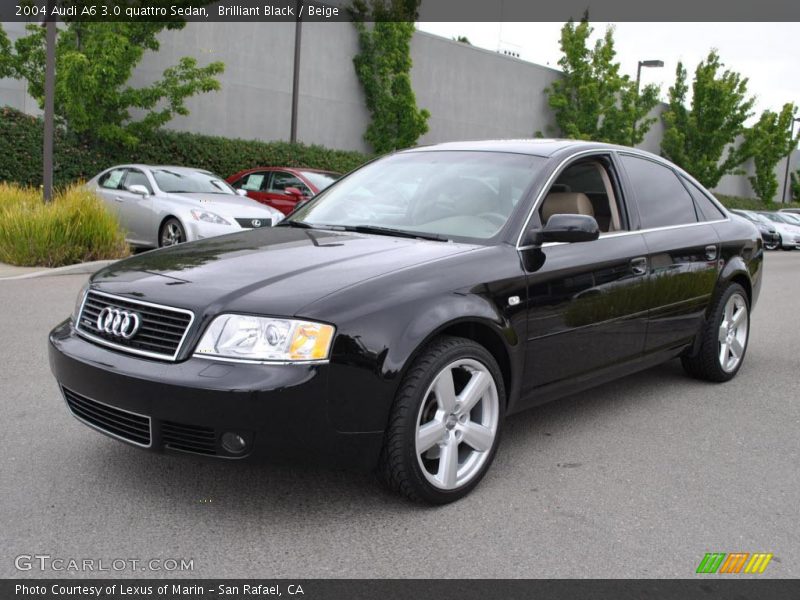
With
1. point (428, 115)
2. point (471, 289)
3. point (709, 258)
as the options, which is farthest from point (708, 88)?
point (471, 289)

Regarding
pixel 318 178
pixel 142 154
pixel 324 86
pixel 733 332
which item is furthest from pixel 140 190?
pixel 324 86

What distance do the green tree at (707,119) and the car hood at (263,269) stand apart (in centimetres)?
3603

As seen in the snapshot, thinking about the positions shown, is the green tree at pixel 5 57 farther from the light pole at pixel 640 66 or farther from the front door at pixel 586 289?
the light pole at pixel 640 66

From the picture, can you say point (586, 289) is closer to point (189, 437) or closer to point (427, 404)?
point (427, 404)

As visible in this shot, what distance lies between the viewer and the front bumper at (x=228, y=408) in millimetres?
2910

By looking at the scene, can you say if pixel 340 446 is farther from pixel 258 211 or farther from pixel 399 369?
pixel 258 211

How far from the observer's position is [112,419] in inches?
127

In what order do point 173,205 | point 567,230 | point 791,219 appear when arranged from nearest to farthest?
point 567,230 → point 173,205 → point 791,219

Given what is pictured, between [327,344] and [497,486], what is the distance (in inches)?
47.0

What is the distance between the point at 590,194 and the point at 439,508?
2094 mm

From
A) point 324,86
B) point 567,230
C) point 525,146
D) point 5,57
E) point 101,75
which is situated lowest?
point 567,230

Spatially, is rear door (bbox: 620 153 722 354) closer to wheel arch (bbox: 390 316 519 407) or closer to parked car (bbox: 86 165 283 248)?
wheel arch (bbox: 390 316 519 407)

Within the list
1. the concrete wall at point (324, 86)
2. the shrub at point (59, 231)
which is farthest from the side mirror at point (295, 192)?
the concrete wall at point (324, 86)

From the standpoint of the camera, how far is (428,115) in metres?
25.1
